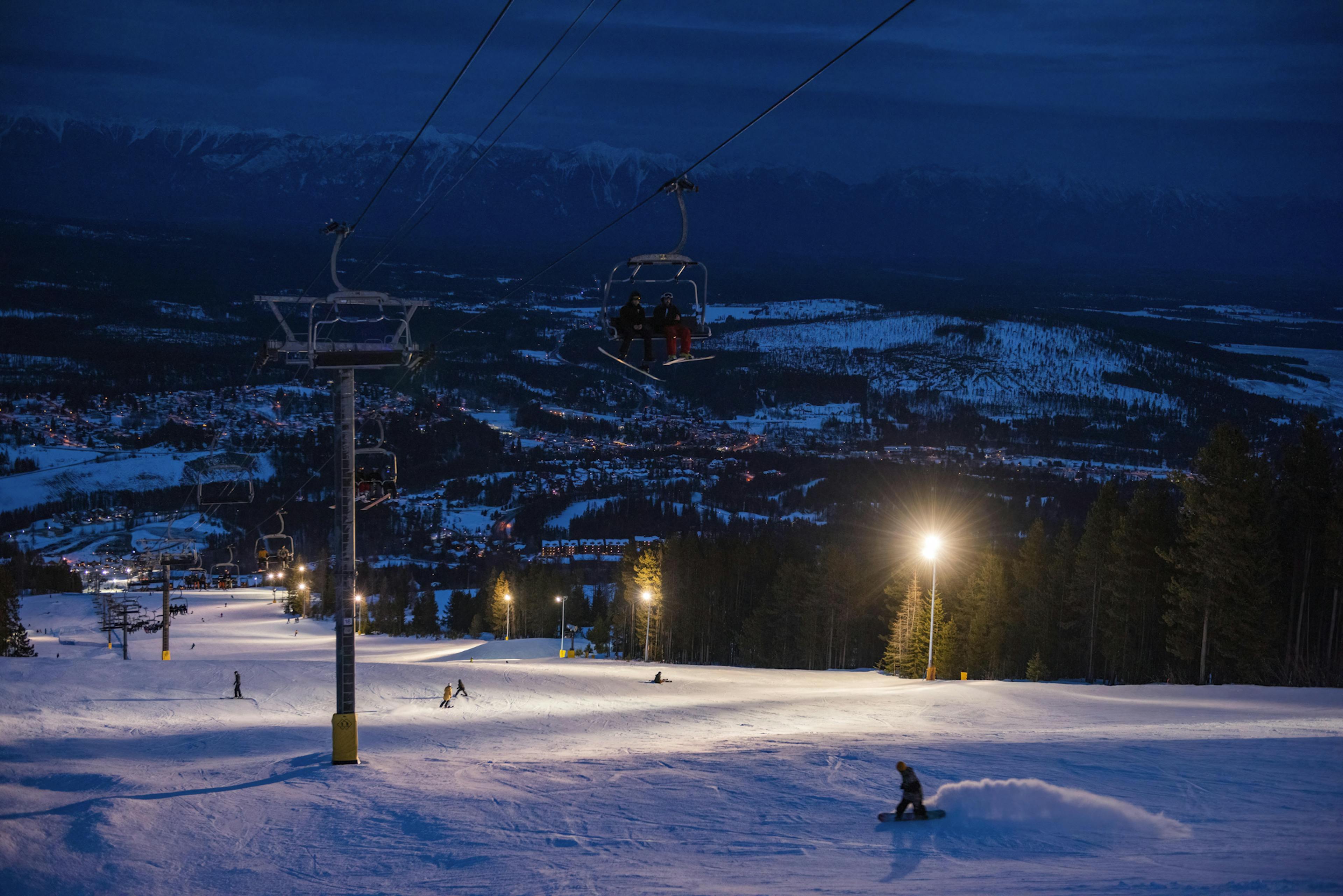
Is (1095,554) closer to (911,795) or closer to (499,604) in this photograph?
(911,795)

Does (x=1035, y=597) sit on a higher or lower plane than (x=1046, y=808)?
lower

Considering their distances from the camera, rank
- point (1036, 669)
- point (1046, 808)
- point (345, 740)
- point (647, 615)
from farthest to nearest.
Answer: point (647, 615) → point (1036, 669) → point (345, 740) → point (1046, 808)

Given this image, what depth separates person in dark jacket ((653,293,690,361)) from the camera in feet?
43.5

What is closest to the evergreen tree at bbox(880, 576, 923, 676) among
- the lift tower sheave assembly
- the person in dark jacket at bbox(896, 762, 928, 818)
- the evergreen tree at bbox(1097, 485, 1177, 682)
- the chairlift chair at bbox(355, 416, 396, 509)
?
the evergreen tree at bbox(1097, 485, 1177, 682)

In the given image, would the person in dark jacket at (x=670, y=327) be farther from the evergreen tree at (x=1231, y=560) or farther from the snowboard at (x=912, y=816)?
the evergreen tree at (x=1231, y=560)

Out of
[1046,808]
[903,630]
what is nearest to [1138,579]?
[903,630]

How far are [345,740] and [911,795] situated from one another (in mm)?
10215

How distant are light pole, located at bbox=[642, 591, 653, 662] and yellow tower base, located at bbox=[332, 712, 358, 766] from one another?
100 ft

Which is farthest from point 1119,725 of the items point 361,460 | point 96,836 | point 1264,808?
point 361,460

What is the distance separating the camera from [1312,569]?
117ft

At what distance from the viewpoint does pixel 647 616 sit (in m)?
55.5

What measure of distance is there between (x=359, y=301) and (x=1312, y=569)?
34530 mm

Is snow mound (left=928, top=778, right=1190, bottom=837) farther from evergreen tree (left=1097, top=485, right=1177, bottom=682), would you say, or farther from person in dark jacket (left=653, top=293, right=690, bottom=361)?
evergreen tree (left=1097, top=485, right=1177, bottom=682)

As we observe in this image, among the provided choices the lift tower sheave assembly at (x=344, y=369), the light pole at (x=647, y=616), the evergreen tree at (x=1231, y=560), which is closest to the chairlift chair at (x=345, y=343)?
the lift tower sheave assembly at (x=344, y=369)
